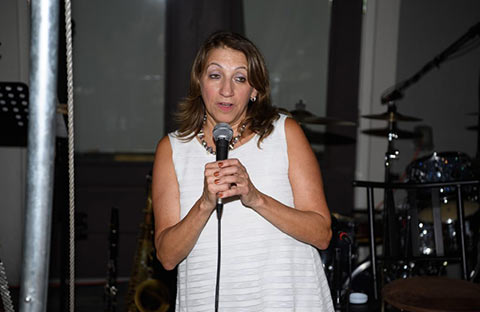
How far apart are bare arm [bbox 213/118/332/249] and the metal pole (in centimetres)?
73

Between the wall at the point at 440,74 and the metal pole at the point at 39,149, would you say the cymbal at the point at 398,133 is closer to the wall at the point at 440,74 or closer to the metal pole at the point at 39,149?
the wall at the point at 440,74

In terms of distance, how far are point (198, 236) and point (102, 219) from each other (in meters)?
3.12

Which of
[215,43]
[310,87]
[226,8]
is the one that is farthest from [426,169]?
[215,43]

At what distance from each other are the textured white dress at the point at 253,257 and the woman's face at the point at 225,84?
0.51 feet

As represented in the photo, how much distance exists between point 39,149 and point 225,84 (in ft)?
3.26

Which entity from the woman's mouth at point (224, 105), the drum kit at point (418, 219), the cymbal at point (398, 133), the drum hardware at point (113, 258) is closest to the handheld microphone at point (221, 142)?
the woman's mouth at point (224, 105)

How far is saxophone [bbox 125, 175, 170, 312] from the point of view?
11.1 ft

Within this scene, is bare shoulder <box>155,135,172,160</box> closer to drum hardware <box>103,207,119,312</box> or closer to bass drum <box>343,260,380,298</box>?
drum hardware <box>103,207,119,312</box>

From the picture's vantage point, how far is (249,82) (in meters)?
1.70

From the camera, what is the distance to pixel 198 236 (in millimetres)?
1572

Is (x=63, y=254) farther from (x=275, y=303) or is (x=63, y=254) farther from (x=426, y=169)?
(x=426, y=169)

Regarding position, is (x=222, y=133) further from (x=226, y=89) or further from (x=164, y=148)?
(x=164, y=148)

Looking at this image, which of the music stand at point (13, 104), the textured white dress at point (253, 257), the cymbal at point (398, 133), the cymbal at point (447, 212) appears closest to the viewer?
the textured white dress at point (253, 257)

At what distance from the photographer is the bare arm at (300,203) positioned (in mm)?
1494
